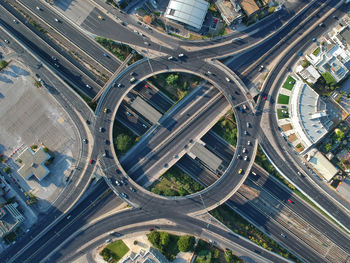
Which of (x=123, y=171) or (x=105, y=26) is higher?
(x=105, y=26)

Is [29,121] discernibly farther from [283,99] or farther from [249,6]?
[283,99]

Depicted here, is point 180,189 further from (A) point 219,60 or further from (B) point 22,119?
(B) point 22,119

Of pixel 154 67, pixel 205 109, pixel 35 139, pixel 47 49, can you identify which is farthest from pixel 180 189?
pixel 47 49

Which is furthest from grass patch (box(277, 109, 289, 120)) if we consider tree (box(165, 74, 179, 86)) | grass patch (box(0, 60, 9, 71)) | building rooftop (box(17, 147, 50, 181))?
grass patch (box(0, 60, 9, 71))

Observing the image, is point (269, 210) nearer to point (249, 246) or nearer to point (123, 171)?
point (249, 246)

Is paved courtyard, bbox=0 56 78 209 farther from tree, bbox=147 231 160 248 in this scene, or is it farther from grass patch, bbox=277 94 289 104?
grass patch, bbox=277 94 289 104

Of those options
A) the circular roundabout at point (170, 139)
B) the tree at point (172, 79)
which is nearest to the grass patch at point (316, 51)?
the circular roundabout at point (170, 139)

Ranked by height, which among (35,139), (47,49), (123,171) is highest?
(47,49)
